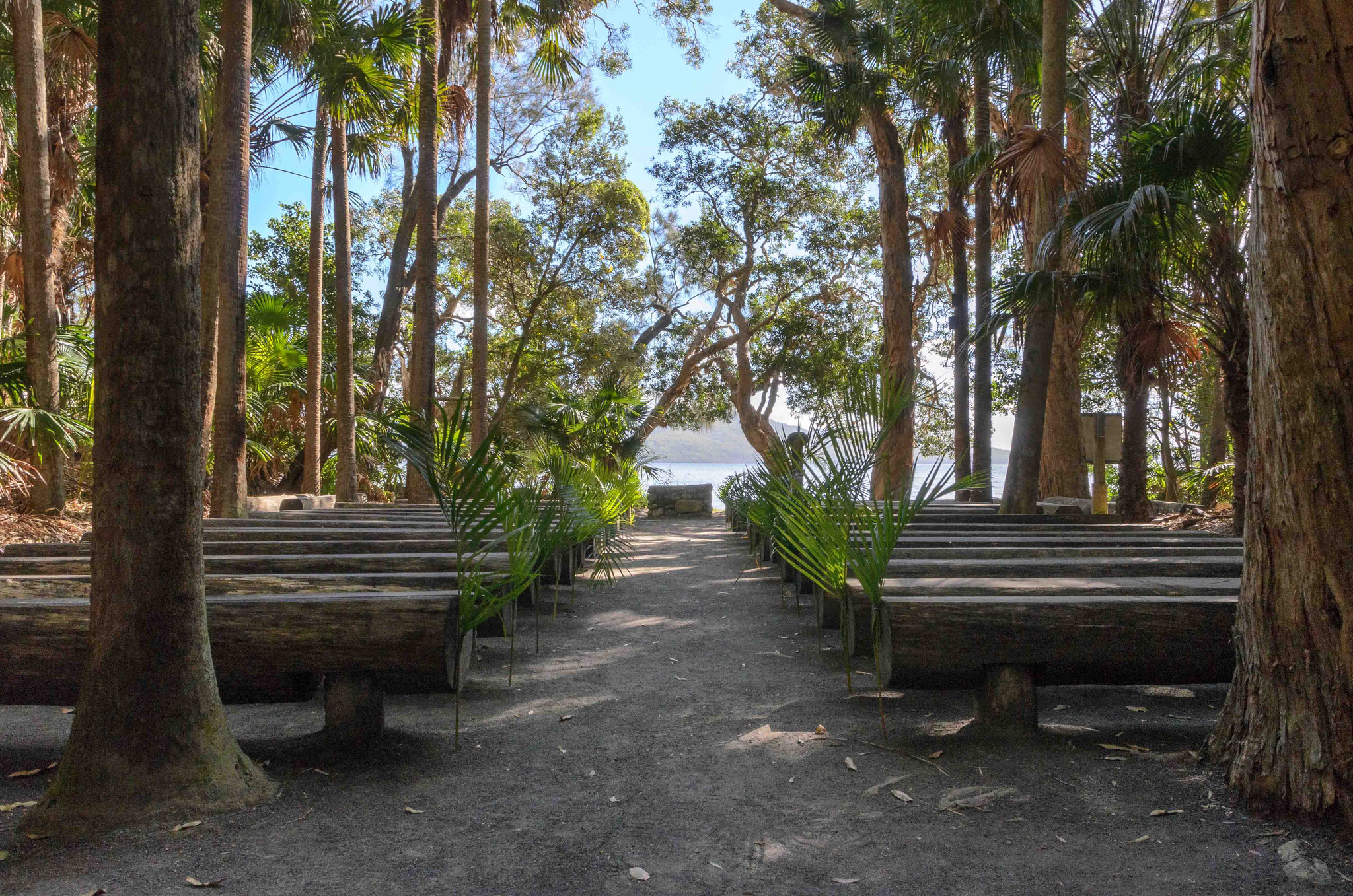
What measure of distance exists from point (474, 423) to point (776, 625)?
21.7 ft

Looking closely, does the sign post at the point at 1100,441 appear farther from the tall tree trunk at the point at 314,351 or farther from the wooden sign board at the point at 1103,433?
the tall tree trunk at the point at 314,351

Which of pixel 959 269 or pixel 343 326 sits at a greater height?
pixel 959 269

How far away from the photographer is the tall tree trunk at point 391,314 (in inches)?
543

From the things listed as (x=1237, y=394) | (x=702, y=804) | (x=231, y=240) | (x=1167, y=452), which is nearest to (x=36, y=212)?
(x=231, y=240)

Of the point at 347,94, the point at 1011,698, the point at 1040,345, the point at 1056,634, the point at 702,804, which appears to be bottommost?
the point at 702,804

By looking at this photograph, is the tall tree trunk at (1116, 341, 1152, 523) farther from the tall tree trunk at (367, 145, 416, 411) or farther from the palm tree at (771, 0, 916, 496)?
the tall tree trunk at (367, 145, 416, 411)

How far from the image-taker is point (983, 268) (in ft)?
34.5

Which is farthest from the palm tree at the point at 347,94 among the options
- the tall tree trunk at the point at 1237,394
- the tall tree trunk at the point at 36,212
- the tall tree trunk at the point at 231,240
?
the tall tree trunk at the point at 1237,394

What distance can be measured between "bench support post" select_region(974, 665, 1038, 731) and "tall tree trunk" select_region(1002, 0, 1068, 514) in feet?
12.7

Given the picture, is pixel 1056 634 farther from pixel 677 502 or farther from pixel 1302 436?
pixel 677 502

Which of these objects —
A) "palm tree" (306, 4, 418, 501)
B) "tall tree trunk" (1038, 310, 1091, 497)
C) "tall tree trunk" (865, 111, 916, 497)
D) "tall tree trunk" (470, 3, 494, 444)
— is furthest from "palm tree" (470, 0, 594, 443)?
"tall tree trunk" (1038, 310, 1091, 497)

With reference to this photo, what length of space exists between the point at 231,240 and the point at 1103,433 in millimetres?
9444

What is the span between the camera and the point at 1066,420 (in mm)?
9797

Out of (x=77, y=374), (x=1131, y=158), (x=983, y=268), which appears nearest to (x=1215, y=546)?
(x=1131, y=158)
